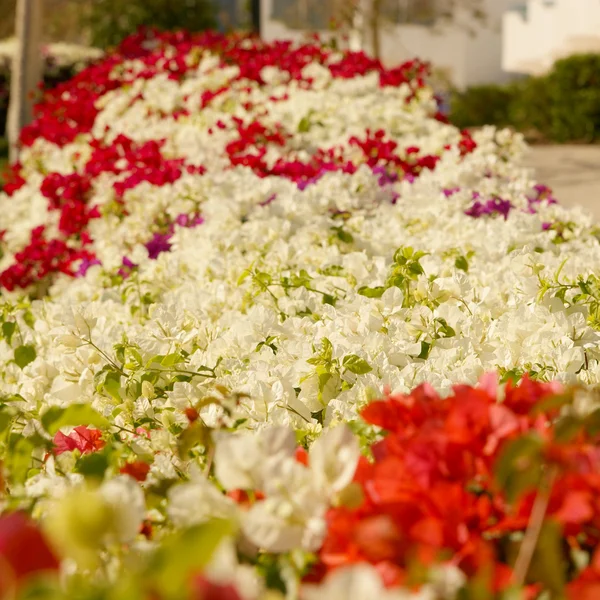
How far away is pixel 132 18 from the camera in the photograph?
19938 millimetres

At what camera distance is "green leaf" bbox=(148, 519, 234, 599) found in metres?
0.81

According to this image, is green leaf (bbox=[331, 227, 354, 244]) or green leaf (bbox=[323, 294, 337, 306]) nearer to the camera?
green leaf (bbox=[323, 294, 337, 306])

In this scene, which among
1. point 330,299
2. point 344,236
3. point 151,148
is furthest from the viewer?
point 151,148

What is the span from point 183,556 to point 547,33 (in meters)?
21.5

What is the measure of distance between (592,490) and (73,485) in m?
0.87

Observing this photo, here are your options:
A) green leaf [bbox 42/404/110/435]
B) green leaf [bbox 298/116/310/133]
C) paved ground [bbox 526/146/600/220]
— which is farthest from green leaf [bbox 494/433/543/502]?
paved ground [bbox 526/146/600/220]

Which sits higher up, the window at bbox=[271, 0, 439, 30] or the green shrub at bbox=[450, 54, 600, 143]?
the window at bbox=[271, 0, 439, 30]

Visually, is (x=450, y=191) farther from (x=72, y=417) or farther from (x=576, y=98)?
(x=576, y=98)

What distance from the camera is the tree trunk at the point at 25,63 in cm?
869

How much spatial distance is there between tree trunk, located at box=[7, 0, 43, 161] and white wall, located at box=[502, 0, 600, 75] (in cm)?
1164

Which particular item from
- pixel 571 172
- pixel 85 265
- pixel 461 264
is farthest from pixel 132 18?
Result: pixel 461 264

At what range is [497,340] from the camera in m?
2.23

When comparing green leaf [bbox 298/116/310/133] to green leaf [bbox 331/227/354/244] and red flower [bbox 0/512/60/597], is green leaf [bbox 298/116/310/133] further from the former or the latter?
red flower [bbox 0/512/60/597]

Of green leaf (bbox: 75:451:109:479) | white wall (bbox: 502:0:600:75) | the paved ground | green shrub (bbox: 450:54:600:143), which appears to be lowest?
the paved ground
